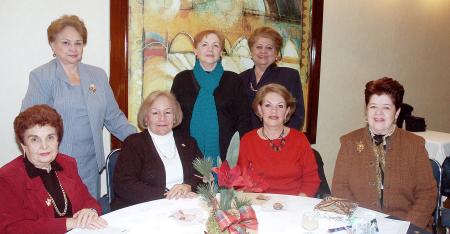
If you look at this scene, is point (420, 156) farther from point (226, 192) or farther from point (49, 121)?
point (49, 121)

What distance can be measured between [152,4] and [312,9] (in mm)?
1771

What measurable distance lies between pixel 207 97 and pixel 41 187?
1.42 metres

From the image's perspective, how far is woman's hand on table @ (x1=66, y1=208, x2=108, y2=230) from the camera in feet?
6.19

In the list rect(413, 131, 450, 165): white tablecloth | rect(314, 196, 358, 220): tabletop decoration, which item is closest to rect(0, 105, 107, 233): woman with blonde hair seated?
rect(314, 196, 358, 220): tabletop decoration

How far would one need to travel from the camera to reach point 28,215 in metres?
1.99

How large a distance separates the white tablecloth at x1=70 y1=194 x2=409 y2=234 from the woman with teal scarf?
99 cm

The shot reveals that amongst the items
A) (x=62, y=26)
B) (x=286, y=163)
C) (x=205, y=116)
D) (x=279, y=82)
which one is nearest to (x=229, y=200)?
(x=286, y=163)

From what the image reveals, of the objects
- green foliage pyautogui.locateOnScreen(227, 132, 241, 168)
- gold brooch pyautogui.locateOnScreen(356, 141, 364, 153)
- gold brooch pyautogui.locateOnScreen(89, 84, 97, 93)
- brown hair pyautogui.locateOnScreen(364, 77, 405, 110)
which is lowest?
gold brooch pyautogui.locateOnScreen(356, 141, 364, 153)

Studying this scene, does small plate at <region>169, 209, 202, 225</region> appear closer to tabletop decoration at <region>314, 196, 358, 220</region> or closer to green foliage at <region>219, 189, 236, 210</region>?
green foliage at <region>219, 189, 236, 210</region>

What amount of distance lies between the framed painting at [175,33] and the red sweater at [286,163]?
1106 millimetres

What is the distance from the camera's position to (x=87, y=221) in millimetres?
1895

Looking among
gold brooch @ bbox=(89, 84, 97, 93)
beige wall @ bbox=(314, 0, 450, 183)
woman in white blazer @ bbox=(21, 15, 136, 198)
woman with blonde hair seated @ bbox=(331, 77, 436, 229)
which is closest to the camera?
woman with blonde hair seated @ bbox=(331, 77, 436, 229)

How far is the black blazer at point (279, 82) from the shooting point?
353 centimetres

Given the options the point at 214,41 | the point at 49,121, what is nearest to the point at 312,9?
the point at 214,41
